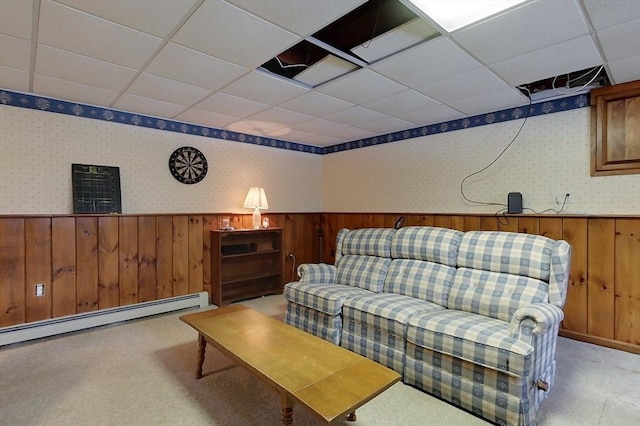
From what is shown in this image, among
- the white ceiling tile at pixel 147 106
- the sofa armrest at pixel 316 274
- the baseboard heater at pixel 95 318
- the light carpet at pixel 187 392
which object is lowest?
the light carpet at pixel 187 392

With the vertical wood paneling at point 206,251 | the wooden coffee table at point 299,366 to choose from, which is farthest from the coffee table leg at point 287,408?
the vertical wood paneling at point 206,251

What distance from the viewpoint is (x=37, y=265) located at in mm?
3193

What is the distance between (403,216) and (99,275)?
12.0 feet

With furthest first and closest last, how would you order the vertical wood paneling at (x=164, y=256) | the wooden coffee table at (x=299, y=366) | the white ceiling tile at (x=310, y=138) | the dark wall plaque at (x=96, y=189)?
the white ceiling tile at (x=310, y=138)
the vertical wood paneling at (x=164, y=256)
the dark wall plaque at (x=96, y=189)
the wooden coffee table at (x=299, y=366)

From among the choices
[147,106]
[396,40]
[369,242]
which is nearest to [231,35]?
[396,40]

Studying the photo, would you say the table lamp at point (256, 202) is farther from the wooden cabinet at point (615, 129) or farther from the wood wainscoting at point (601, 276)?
the wooden cabinet at point (615, 129)

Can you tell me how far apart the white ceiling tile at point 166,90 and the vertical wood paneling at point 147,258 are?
4.67 feet

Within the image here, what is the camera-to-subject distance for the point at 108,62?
2430mm

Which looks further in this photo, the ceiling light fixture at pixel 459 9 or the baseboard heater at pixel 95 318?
the baseboard heater at pixel 95 318

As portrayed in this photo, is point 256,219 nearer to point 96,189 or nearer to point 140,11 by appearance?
point 96,189

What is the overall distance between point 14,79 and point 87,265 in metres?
1.81

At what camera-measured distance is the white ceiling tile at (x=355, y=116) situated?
3.61 m

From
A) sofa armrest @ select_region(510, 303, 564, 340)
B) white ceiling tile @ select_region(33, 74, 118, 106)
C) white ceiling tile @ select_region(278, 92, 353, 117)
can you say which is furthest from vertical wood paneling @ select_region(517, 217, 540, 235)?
white ceiling tile @ select_region(33, 74, 118, 106)

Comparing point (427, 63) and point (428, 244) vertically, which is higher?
point (427, 63)
